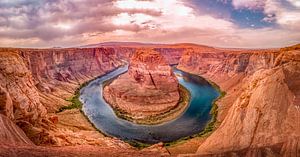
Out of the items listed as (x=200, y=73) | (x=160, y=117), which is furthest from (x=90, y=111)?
(x=200, y=73)

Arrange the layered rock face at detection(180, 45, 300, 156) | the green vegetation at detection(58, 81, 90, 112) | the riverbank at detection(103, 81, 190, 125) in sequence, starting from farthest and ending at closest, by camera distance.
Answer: the green vegetation at detection(58, 81, 90, 112) < the riverbank at detection(103, 81, 190, 125) < the layered rock face at detection(180, 45, 300, 156)

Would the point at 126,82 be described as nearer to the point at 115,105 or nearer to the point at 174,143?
the point at 115,105

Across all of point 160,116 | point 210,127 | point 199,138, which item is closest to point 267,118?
point 199,138

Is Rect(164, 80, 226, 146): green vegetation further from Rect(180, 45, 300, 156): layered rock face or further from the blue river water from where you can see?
Rect(180, 45, 300, 156): layered rock face

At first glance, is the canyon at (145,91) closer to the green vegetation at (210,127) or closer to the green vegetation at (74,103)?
the green vegetation at (74,103)

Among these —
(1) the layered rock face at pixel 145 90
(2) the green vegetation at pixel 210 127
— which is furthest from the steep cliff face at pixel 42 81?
(2) the green vegetation at pixel 210 127

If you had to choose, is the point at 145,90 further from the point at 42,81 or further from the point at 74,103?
the point at 42,81

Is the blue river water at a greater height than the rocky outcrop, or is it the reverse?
the rocky outcrop

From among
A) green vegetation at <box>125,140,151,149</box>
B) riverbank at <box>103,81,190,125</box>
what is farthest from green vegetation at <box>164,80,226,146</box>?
riverbank at <box>103,81,190,125</box>
